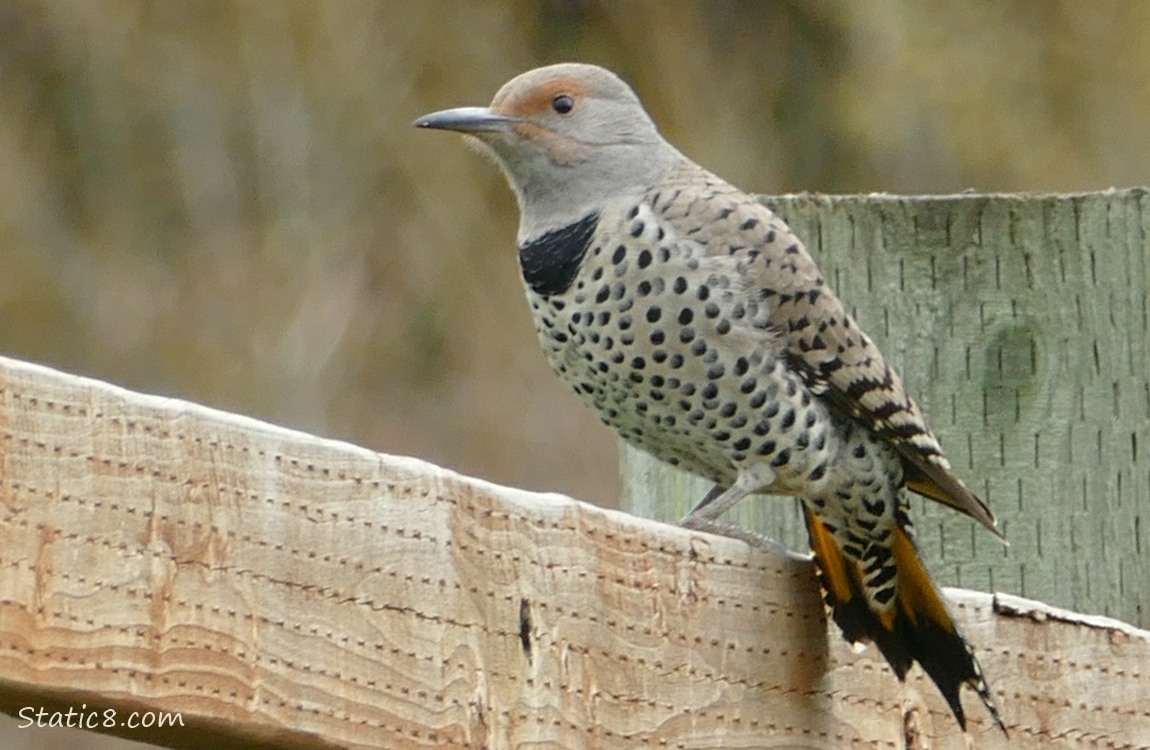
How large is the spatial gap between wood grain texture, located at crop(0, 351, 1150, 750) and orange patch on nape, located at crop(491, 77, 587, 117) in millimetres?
1431

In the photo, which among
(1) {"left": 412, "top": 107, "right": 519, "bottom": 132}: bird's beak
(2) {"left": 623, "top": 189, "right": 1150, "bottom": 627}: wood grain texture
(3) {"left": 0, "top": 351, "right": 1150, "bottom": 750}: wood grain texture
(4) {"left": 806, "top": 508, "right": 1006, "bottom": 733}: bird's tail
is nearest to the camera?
(3) {"left": 0, "top": 351, "right": 1150, "bottom": 750}: wood grain texture

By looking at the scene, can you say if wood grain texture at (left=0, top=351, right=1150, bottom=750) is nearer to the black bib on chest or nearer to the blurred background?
the black bib on chest

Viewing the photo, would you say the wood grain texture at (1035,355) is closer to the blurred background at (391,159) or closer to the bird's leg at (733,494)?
the bird's leg at (733,494)

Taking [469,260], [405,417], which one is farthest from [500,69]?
[405,417]

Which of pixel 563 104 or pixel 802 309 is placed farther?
pixel 563 104

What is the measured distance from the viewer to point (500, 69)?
10.6 metres

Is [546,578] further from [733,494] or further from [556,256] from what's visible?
[556,256]

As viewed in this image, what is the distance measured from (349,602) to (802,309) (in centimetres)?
157

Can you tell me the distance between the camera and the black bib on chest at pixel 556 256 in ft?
11.0

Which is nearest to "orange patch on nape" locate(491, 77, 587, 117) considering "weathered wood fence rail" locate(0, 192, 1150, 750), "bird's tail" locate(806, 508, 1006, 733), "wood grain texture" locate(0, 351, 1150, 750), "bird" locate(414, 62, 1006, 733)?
"bird" locate(414, 62, 1006, 733)

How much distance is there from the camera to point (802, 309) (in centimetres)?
325

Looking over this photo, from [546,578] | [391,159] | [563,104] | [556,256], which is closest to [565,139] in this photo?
[563,104]

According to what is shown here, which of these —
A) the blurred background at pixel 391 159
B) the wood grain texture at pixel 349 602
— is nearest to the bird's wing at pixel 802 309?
the wood grain texture at pixel 349 602

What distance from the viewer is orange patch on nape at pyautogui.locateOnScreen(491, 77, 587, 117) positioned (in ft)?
12.0
